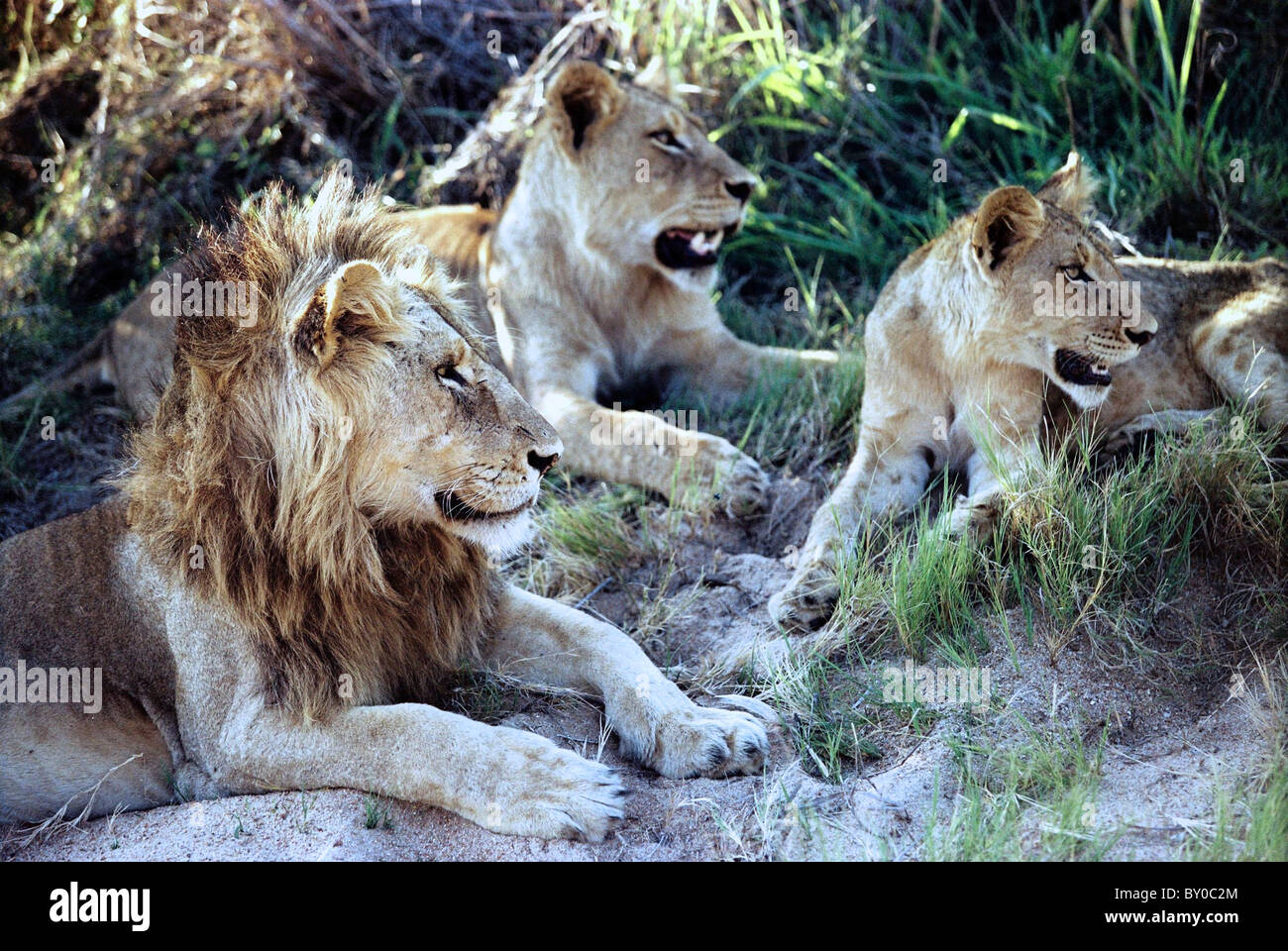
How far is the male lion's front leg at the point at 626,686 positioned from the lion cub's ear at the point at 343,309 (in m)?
0.95

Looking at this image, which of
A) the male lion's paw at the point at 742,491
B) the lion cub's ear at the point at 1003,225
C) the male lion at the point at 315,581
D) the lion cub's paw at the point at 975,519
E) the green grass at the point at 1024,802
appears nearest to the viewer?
the green grass at the point at 1024,802

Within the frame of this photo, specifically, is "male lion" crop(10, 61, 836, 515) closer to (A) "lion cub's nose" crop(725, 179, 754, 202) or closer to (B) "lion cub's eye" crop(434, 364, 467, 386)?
(A) "lion cub's nose" crop(725, 179, 754, 202)

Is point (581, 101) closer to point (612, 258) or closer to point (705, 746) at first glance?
point (612, 258)

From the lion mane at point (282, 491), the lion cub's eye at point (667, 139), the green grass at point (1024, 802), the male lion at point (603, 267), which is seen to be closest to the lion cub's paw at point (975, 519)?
the green grass at point (1024, 802)

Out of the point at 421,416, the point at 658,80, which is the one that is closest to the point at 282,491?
the point at 421,416

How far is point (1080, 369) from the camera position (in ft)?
11.9

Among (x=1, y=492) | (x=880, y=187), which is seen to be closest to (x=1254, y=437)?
(x=880, y=187)

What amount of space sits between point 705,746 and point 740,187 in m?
2.52

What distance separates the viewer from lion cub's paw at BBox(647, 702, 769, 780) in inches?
115

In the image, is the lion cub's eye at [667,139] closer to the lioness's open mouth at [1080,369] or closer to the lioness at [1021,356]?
the lioness at [1021,356]

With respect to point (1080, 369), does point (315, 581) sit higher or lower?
lower

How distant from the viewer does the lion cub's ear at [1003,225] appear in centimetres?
351

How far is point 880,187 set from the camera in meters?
5.84

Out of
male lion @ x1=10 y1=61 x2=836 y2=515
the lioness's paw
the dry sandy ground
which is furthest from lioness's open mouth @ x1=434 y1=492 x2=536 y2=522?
male lion @ x1=10 y1=61 x2=836 y2=515
